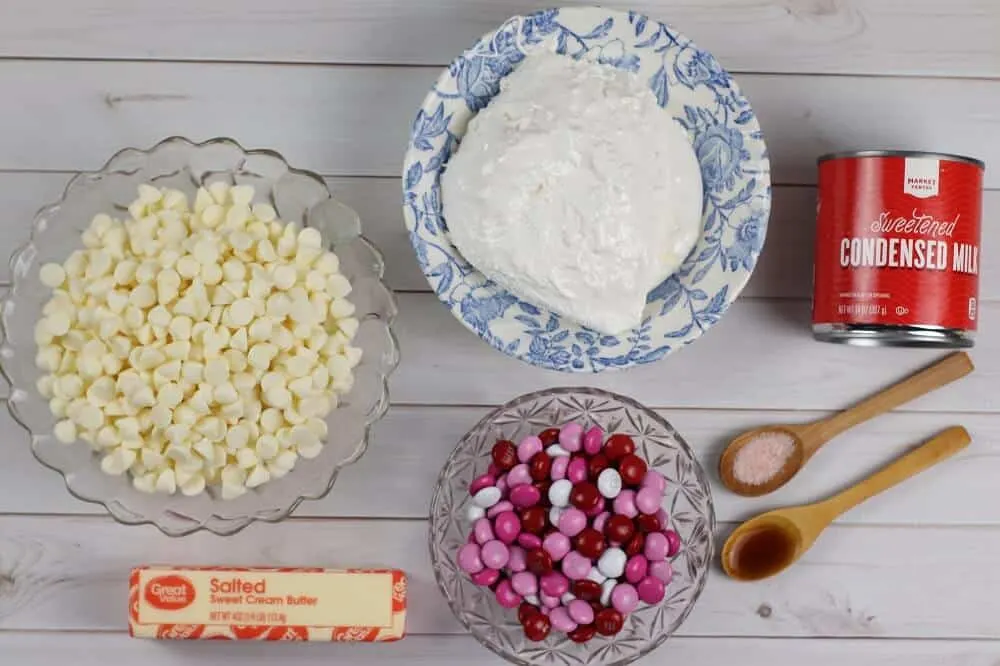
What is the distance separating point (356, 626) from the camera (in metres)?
0.88

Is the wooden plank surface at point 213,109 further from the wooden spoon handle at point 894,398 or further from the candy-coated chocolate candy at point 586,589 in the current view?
the candy-coated chocolate candy at point 586,589

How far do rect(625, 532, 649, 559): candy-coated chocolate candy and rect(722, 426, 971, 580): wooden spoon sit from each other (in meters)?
0.13

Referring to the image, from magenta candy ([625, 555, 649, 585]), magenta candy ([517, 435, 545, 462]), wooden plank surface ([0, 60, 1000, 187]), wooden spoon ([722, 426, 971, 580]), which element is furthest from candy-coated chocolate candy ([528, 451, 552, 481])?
wooden plank surface ([0, 60, 1000, 187])

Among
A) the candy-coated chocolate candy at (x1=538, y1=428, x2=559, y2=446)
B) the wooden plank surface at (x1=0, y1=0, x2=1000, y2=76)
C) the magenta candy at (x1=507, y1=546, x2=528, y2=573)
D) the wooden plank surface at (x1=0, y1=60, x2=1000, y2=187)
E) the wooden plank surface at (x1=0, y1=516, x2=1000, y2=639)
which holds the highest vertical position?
the wooden plank surface at (x1=0, y1=0, x2=1000, y2=76)

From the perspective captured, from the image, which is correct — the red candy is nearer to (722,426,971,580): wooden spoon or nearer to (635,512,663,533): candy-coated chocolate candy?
(635,512,663,533): candy-coated chocolate candy

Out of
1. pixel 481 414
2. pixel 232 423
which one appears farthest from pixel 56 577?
pixel 481 414

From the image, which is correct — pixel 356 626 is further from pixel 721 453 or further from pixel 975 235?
pixel 975 235

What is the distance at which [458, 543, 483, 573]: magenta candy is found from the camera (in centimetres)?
87

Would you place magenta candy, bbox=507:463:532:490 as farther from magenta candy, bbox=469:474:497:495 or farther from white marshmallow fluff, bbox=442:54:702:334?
white marshmallow fluff, bbox=442:54:702:334

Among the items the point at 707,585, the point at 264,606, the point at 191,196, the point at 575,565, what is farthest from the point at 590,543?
the point at 191,196

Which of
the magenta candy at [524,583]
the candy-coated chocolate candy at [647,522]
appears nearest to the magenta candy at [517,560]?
the magenta candy at [524,583]

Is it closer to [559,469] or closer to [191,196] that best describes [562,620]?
[559,469]

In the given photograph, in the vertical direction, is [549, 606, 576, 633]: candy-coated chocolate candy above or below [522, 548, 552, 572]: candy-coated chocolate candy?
below

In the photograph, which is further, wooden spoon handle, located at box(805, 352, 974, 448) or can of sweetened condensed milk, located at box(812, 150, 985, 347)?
wooden spoon handle, located at box(805, 352, 974, 448)
